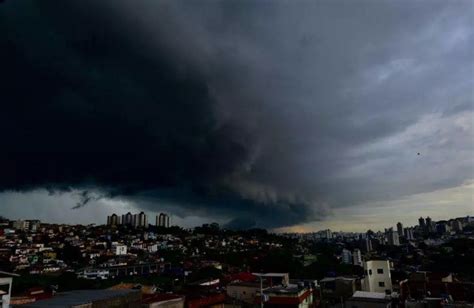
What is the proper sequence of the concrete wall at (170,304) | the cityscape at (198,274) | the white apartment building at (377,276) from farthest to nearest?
1. the white apartment building at (377,276)
2. the cityscape at (198,274)
3. the concrete wall at (170,304)

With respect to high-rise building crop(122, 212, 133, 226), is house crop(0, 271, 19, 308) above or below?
below

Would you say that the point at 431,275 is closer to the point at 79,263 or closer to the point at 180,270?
the point at 180,270

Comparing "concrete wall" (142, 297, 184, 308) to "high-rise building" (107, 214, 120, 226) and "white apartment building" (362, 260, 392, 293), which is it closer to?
"white apartment building" (362, 260, 392, 293)

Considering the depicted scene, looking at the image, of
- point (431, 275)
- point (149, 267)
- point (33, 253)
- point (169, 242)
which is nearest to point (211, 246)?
point (169, 242)

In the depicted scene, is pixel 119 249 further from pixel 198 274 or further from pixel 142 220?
pixel 142 220

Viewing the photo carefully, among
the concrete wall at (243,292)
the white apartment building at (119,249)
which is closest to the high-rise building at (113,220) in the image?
the white apartment building at (119,249)

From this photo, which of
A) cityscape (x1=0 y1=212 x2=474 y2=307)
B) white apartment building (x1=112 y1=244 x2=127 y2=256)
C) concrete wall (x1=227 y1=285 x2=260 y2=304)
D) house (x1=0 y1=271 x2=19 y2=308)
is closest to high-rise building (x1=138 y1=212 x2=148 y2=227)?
cityscape (x1=0 y1=212 x2=474 y2=307)

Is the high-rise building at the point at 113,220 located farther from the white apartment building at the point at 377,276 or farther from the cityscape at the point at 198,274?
the white apartment building at the point at 377,276
